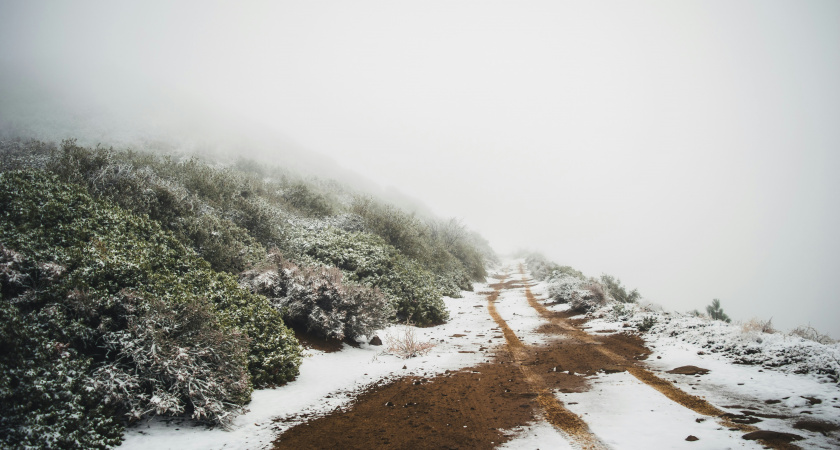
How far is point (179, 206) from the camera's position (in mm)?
10656

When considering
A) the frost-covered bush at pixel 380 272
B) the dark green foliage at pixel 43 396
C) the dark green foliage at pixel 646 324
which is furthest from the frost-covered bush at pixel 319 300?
the dark green foliage at pixel 646 324

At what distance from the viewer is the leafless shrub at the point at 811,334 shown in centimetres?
739

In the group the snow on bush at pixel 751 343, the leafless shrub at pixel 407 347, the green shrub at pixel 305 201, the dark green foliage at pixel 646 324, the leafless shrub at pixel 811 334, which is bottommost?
the leafless shrub at pixel 407 347

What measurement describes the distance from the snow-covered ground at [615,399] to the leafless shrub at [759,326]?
1.31 ft

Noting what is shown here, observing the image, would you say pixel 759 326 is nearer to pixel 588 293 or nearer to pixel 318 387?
pixel 588 293

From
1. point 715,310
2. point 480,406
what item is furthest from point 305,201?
point 715,310

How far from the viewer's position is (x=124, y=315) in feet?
15.4

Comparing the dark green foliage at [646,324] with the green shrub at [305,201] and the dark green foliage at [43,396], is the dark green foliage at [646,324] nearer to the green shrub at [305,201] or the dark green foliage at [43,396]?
the dark green foliage at [43,396]

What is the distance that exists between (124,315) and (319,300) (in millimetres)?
4611

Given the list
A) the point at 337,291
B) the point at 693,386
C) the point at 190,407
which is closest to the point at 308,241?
the point at 337,291

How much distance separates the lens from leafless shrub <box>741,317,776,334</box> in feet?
25.4

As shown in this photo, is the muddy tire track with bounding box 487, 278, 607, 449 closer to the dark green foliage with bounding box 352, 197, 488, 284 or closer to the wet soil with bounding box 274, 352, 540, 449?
the wet soil with bounding box 274, 352, 540, 449

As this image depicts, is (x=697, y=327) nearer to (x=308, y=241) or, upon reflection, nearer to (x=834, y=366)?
Answer: (x=834, y=366)

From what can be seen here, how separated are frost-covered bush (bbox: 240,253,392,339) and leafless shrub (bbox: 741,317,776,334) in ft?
30.0
